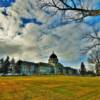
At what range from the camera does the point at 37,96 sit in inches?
1003

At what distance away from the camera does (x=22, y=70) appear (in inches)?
7328

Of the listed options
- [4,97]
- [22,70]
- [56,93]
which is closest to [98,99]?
[56,93]

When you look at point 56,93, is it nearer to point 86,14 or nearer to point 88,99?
point 88,99

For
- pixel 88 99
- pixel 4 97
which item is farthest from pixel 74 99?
pixel 4 97

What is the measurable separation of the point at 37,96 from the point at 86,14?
892cm

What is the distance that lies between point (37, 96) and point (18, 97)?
1.60 metres

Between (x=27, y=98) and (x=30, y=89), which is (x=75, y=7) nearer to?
(x=27, y=98)

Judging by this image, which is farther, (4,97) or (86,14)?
(4,97)

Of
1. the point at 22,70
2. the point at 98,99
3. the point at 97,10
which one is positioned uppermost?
the point at 22,70

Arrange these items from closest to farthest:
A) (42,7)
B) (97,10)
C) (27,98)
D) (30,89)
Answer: (97,10), (42,7), (27,98), (30,89)

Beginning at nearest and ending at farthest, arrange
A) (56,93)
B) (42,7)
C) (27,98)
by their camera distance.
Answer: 1. (42,7)
2. (27,98)
3. (56,93)

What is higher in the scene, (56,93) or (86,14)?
(86,14)

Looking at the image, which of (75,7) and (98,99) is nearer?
(75,7)

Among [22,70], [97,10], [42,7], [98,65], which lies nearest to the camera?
[97,10]
